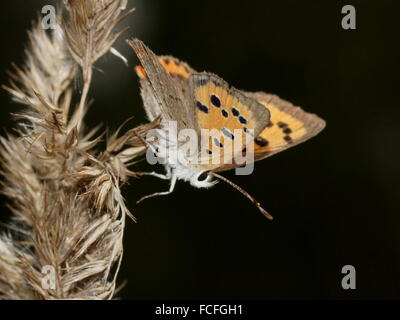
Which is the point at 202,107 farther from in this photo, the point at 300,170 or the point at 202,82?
the point at 300,170

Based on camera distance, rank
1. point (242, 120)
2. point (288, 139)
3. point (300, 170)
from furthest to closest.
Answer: point (300, 170), point (288, 139), point (242, 120)

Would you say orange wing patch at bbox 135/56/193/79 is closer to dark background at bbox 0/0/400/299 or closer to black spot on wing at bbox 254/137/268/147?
black spot on wing at bbox 254/137/268/147

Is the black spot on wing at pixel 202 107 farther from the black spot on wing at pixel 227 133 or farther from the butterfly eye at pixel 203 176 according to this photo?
the butterfly eye at pixel 203 176

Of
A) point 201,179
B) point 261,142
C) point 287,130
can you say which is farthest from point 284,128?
point 201,179

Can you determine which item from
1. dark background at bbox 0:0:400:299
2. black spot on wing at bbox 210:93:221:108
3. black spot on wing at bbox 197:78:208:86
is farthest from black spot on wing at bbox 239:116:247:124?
dark background at bbox 0:0:400:299

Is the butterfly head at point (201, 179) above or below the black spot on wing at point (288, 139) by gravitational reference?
below

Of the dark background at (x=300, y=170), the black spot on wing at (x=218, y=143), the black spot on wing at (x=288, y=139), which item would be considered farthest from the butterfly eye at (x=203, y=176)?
the dark background at (x=300, y=170)

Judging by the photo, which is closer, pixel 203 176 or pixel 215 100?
pixel 215 100
